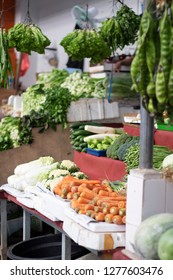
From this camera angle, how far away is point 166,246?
8.20 ft

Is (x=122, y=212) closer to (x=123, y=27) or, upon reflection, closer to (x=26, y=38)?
(x=123, y=27)

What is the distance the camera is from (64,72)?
314 inches

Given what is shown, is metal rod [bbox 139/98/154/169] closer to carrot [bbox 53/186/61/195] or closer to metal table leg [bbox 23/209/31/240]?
carrot [bbox 53/186/61/195]

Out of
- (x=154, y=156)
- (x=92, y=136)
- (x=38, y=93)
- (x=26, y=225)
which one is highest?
(x=38, y=93)

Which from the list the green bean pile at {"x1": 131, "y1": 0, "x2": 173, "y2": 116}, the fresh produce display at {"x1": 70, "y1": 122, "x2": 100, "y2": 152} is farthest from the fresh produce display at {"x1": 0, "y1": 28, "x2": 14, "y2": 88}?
the green bean pile at {"x1": 131, "y1": 0, "x2": 173, "y2": 116}

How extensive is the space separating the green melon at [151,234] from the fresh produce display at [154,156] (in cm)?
167

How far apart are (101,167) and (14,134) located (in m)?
2.01

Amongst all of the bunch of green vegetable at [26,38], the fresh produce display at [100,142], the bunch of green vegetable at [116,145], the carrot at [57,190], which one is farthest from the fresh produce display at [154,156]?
the bunch of green vegetable at [26,38]

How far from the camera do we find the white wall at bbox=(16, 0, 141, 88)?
1033 centimetres

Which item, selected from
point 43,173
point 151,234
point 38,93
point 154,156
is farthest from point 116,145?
point 151,234

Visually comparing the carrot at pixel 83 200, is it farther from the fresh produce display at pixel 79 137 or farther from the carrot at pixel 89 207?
the fresh produce display at pixel 79 137

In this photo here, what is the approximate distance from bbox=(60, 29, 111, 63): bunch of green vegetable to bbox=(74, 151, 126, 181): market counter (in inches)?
45.3

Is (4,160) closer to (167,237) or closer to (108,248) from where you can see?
(108,248)

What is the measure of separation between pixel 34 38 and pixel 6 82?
69 centimetres
